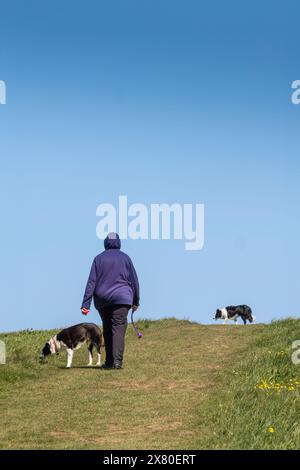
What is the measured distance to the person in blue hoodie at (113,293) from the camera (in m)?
17.9

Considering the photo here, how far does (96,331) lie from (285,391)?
22.3 feet

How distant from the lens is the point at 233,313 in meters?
39.2

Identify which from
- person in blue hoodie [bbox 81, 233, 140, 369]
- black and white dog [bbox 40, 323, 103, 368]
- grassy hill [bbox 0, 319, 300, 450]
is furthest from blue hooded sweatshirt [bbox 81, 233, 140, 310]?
grassy hill [bbox 0, 319, 300, 450]

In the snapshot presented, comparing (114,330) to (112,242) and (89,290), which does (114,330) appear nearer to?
(89,290)

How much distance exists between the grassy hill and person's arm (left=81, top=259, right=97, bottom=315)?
1.59 meters

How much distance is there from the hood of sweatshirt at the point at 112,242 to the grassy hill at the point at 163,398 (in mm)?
3083

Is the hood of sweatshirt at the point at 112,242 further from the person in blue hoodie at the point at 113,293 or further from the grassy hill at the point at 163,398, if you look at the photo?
→ the grassy hill at the point at 163,398

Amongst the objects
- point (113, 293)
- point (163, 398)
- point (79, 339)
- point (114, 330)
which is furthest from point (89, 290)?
point (163, 398)

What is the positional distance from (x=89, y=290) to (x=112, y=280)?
25.1 inches

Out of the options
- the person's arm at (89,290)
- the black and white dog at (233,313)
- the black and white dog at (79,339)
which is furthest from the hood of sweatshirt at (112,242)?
the black and white dog at (233,313)

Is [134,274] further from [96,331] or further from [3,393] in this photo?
[3,393]

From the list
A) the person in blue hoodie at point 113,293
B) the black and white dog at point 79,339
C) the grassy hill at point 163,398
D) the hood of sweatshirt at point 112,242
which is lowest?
the grassy hill at point 163,398

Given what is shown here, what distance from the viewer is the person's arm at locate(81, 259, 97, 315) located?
17.8m
